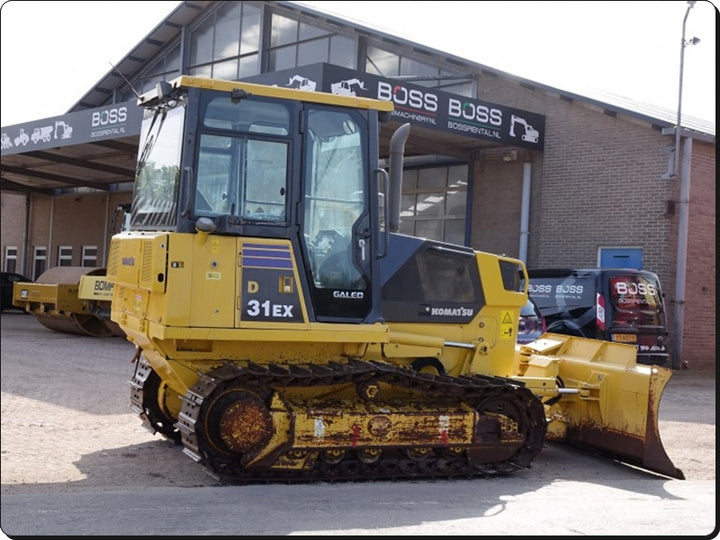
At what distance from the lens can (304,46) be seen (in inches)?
982

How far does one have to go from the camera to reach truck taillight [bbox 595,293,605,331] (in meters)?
14.2

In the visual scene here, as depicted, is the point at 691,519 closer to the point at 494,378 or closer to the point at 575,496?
the point at 575,496

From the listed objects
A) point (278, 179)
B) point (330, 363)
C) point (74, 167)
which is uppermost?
point (74, 167)

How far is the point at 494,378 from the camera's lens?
8.04 metres

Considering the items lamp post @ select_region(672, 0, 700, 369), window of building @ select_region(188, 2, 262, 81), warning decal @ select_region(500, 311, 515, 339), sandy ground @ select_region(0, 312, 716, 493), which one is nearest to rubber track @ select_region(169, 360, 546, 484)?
sandy ground @ select_region(0, 312, 716, 493)

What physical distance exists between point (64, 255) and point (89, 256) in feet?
5.52

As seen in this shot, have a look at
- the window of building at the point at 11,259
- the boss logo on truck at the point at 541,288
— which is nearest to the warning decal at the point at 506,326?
the boss logo on truck at the point at 541,288

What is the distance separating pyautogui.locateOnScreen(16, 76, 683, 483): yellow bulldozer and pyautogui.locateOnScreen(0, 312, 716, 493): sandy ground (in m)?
0.65

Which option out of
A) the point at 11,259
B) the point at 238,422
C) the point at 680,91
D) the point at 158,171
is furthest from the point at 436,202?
the point at 11,259

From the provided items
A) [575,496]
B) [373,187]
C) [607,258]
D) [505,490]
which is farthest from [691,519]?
[607,258]

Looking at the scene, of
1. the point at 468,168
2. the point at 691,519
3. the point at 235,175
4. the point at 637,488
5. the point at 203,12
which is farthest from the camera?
the point at 203,12

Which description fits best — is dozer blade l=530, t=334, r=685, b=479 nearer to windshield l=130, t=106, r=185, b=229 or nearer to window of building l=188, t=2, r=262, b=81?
windshield l=130, t=106, r=185, b=229

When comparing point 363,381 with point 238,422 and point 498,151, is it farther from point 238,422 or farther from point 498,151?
point 498,151

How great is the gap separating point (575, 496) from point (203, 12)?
24205mm
